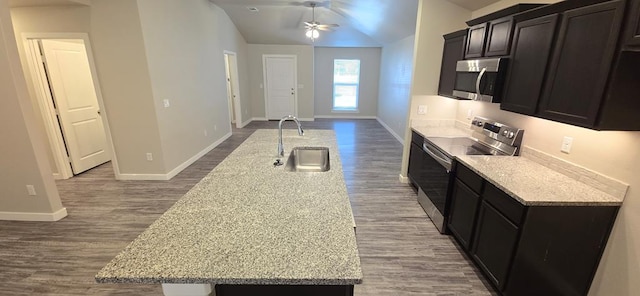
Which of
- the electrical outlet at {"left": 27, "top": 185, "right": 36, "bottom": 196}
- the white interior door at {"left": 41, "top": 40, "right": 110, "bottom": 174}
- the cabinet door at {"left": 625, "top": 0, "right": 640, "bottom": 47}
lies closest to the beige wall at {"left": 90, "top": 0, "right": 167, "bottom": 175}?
the white interior door at {"left": 41, "top": 40, "right": 110, "bottom": 174}

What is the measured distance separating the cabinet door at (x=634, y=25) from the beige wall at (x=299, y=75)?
7607mm

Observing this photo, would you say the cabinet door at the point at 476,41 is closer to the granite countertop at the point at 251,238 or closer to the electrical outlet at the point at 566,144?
the electrical outlet at the point at 566,144

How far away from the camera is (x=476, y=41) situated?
2.66 m

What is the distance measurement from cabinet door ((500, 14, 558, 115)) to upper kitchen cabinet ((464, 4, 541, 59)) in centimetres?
11

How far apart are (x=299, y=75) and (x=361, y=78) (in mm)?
2047

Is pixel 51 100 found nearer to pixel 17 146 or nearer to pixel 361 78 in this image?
pixel 17 146

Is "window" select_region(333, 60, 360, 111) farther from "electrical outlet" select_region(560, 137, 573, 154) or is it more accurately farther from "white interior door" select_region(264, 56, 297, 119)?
"electrical outlet" select_region(560, 137, 573, 154)

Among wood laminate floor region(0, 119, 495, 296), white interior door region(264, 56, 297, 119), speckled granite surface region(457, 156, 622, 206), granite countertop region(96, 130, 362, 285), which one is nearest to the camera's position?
granite countertop region(96, 130, 362, 285)

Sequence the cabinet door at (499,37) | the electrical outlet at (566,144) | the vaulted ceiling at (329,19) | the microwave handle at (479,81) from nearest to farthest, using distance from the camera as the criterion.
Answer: the electrical outlet at (566,144), the cabinet door at (499,37), the microwave handle at (479,81), the vaulted ceiling at (329,19)

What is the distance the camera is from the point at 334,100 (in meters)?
9.26

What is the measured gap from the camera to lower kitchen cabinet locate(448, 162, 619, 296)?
167 cm

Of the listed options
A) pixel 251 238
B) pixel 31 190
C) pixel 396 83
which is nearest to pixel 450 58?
pixel 251 238

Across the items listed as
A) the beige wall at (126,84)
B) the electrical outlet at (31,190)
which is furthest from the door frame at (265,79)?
the electrical outlet at (31,190)

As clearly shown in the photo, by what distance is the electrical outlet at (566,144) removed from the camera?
6.54 feet
